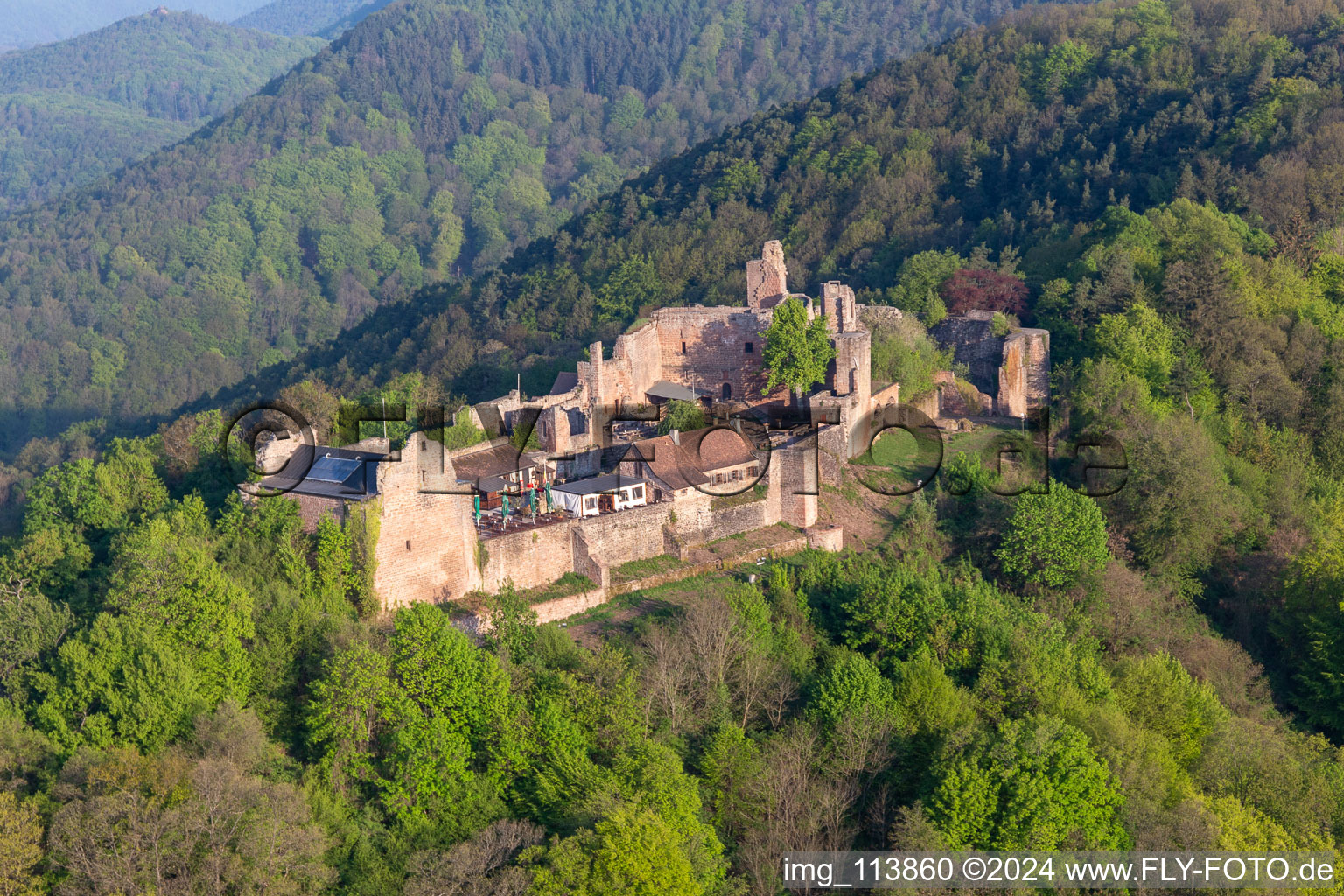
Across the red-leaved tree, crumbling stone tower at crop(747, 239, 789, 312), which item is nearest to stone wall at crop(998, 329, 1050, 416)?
the red-leaved tree

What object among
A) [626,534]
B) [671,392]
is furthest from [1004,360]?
[626,534]

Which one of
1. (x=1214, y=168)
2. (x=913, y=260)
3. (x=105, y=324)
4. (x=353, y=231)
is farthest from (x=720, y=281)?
(x=353, y=231)

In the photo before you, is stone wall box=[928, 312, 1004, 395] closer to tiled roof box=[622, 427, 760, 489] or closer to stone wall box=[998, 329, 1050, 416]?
stone wall box=[998, 329, 1050, 416]

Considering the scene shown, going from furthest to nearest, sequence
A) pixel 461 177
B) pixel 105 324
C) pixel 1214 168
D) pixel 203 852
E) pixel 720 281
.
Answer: pixel 461 177, pixel 105 324, pixel 720 281, pixel 1214 168, pixel 203 852

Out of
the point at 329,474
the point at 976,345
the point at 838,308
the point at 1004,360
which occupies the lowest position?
the point at 1004,360

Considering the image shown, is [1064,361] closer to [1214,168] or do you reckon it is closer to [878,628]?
[878,628]

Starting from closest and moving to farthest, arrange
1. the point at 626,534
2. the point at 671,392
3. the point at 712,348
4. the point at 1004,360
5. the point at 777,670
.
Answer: the point at 777,670 < the point at 626,534 < the point at 671,392 < the point at 712,348 < the point at 1004,360

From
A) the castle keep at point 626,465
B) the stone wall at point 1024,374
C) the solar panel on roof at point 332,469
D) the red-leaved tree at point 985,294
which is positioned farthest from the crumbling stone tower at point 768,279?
the solar panel on roof at point 332,469

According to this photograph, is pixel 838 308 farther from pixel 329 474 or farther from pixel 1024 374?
pixel 329 474
